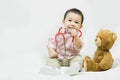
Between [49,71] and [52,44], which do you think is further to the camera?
[52,44]

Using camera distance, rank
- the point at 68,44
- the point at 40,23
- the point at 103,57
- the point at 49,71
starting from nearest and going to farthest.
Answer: the point at 49,71, the point at 103,57, the point at 68,44, the point at 40,23

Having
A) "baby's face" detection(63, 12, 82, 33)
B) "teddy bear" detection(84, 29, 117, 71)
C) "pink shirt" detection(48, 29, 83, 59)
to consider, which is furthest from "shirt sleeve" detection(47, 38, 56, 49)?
"teddy bear" detection(84, 29, 117, 71)

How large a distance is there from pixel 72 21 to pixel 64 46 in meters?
0.13

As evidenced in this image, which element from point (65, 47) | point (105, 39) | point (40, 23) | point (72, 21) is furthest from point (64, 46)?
point (40, 23)

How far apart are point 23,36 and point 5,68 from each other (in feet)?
1.38

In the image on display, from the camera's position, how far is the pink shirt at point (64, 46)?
1757mm

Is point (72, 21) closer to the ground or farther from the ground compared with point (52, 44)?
farther from the ground

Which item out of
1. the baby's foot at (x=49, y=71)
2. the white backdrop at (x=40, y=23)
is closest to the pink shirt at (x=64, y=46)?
the white backdrop at (x=40, y=23)

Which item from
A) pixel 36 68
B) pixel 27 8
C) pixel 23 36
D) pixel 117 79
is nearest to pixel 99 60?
pixel 117 79

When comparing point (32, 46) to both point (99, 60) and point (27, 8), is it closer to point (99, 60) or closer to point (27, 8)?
point (27, 8)

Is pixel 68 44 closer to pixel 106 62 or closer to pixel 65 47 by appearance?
pixel 65 47

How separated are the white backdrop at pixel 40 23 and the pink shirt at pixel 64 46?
0.11 meters

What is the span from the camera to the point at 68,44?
1.76 m

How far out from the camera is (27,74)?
1.57 metres
